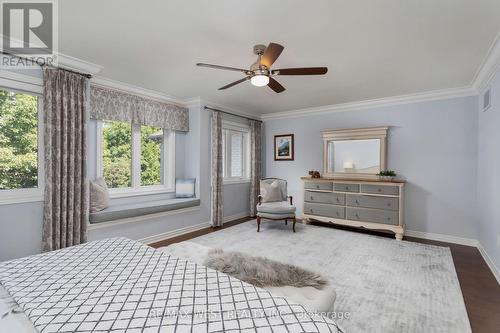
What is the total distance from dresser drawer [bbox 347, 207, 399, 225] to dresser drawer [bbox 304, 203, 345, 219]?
0.48 ft

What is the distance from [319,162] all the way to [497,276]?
328 centimetres

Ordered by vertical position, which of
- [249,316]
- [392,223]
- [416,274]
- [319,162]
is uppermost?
[319,162]

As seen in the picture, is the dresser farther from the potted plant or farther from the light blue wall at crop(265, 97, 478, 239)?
the light blue wall at crop(265, 97, 478, 239)

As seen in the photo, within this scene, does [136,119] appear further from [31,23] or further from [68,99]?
[31,23]

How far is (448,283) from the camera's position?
260 centimetres

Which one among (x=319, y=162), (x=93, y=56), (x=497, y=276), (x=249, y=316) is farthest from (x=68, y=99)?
(x=497, y=276)

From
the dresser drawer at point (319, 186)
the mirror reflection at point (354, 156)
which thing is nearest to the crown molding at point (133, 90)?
the dresser drawer at point (319, 186)

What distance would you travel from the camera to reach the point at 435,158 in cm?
421

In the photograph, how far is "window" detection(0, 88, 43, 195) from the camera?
9.08ft

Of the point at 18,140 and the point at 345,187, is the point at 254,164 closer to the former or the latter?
the point at 345,187

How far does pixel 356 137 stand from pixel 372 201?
4.34ft

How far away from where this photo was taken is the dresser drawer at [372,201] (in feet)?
13.7

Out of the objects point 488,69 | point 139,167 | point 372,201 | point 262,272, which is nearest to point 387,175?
point 372,201

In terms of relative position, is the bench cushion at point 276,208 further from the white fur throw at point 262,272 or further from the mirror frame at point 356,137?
the white fur throw at point 262,272
